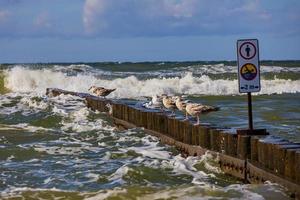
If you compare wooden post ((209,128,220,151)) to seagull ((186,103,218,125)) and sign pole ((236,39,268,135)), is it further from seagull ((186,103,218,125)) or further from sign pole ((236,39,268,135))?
sign pole ((236,39,268,135))

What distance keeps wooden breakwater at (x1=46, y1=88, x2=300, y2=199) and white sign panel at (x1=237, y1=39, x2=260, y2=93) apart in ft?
2.37

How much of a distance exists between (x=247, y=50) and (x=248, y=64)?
198 mm

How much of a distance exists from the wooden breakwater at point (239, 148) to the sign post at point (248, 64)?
0.72 m

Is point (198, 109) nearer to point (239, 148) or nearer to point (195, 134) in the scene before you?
point (195, 134)

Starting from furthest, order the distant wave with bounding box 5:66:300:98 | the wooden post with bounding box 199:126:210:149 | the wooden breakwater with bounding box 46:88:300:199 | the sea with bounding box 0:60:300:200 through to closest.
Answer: the distant wave with bounding box 5:66:300:98 < the wooden post with bounding box 199:126:210:149 < the sea with bounding box 0:60:300:200 < the wooden breakwater with bounding box 46:88:300:199

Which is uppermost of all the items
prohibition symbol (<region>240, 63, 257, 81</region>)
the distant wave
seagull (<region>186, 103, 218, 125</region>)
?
prohibition symbol (<region>240, 63, 257, 81</region>)

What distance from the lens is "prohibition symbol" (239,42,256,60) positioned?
916cm

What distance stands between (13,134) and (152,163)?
19.2ft

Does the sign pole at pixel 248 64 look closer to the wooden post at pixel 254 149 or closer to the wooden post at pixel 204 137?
the wooden post at pixel 254 149

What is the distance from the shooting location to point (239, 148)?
30.6 feet

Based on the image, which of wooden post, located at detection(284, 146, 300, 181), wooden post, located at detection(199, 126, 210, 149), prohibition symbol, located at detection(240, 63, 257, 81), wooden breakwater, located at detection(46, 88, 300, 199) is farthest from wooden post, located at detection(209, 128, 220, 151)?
wooden post, located at detection(284, 146, 300, 181)

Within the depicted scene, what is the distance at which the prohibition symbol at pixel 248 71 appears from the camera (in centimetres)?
918

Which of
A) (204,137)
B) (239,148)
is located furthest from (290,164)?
(204,137)

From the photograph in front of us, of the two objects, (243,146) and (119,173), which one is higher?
(243,146)
